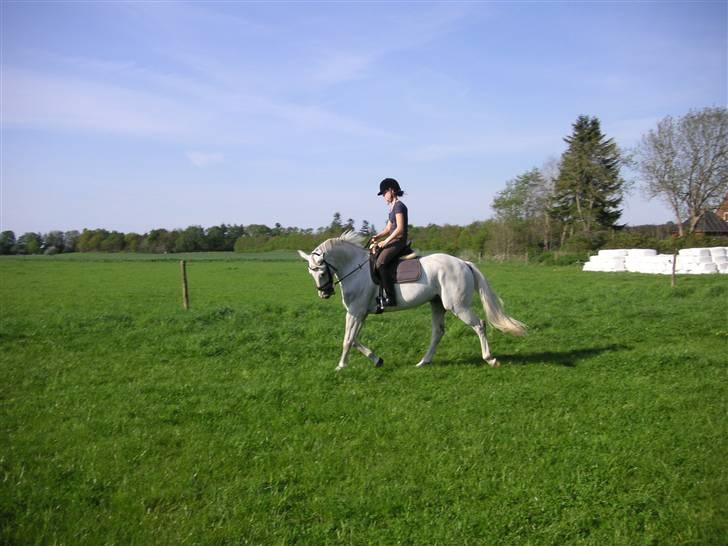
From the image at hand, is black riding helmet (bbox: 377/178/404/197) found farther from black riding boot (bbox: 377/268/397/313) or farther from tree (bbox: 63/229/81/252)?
tree (bbox: 63/229/81/252)

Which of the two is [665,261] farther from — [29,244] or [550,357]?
[29,244]

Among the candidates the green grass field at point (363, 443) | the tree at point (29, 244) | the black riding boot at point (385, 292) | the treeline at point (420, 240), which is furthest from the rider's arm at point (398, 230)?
the tree at point (29, 244)

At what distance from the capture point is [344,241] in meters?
9.22

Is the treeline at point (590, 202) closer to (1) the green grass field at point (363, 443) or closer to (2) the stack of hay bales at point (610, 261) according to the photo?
(2) the stack of hay bales at point (610, 261)

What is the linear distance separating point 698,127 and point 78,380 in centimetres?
6346

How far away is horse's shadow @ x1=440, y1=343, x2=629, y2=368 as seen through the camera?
9039 millimetres

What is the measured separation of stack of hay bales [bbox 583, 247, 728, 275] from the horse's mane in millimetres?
29675

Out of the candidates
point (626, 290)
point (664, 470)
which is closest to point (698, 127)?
point (626, 290)

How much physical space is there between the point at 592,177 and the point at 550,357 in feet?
191

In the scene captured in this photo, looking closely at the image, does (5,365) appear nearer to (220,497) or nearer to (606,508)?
(220,497)

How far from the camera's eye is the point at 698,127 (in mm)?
54531

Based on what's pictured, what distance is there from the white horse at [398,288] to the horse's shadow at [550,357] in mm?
472

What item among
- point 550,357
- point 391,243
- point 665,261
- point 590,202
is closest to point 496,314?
point 550,357

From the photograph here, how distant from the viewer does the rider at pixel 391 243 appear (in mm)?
8891
